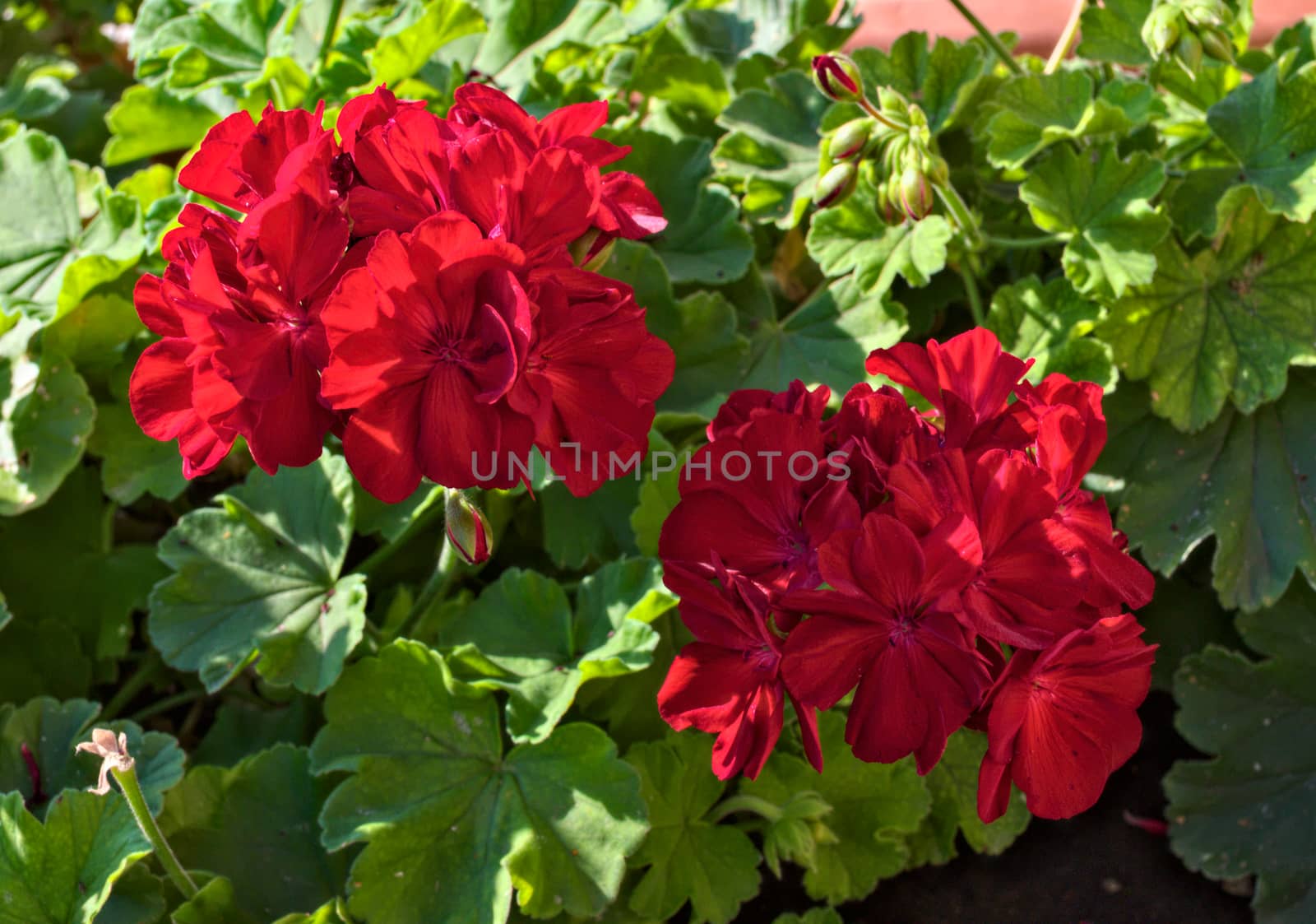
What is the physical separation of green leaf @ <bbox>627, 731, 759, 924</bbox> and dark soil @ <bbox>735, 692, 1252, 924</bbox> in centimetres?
20

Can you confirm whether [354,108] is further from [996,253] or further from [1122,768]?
[1122,768]

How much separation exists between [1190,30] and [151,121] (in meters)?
1.47

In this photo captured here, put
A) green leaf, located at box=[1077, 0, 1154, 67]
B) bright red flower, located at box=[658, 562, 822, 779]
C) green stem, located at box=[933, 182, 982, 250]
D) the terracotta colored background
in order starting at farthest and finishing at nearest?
the terracotta colored background, green leaf, located at box=[1077, 0, 1154, 67], green stem, located at box=[933, 182, 982, 250], bright red flower, located at box=[658, 562, 822, 779]

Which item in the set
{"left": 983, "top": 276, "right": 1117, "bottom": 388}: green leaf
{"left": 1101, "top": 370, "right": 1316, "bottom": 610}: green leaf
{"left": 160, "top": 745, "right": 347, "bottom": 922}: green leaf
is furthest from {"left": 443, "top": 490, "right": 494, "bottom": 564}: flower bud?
{"left": 1101, "top": 370, "right": 1316, "bottom": 610}: green leaf

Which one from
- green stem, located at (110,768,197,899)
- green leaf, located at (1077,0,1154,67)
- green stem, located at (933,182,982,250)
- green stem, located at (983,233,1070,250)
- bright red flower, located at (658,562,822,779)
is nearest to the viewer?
bright red flower, located at (658,562,822,779)

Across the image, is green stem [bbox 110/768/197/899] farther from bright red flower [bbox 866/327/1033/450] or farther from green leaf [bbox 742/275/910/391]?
green leaf [bbox 742/275/910/391]

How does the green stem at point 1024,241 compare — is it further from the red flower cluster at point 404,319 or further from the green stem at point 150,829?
the green stem at point 150,829

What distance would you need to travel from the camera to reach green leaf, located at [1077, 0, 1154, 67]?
5.28 feet

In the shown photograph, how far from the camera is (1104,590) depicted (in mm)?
881

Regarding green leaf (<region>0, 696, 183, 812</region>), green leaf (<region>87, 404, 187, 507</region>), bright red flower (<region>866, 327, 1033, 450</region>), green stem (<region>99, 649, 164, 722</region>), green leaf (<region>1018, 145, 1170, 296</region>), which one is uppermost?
bright red flower (<region>866, 327, 1033, 450</region>)

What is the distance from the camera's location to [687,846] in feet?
4.52

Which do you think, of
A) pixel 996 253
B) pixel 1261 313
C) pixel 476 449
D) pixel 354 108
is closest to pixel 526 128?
pixel 354 108

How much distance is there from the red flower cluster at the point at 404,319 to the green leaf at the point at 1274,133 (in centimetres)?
96

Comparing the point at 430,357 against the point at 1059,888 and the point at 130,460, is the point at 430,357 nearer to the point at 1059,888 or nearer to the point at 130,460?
the point at 130,460
